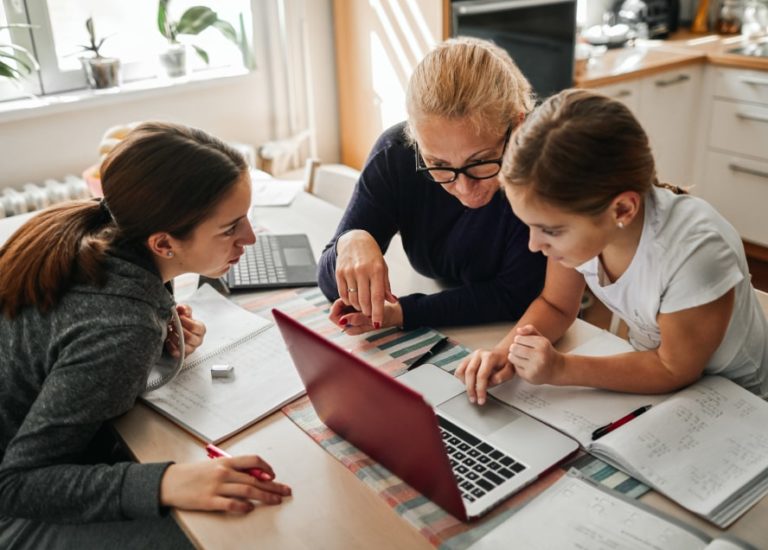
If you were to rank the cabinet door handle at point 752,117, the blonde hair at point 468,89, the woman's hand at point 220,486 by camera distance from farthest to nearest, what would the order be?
the cabinet door handle at point 752,117 < the blonde hair at point 468,89 < the woman's hand at point 220,486

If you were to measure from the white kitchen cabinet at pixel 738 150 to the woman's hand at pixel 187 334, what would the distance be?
2.59 metres

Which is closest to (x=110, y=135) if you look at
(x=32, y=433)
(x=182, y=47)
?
(x=182, y=47)

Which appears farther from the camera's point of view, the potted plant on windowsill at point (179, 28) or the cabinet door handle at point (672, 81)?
the cabinet door handle at point (672, 81)

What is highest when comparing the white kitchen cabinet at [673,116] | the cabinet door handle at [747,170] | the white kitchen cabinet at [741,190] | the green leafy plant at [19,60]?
the green leafy plant at [19,60]

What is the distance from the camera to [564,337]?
136 cm

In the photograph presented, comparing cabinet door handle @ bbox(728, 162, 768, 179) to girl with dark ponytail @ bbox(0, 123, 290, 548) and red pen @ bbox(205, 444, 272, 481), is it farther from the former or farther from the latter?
red pen @ bbox(205, 444, 272, 481)

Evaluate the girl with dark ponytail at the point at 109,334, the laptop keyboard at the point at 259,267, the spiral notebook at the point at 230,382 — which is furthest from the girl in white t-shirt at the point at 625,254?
the laptop keyboard at the point at 259,267

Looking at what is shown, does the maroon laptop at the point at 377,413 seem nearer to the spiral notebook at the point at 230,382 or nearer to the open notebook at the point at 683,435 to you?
the spiral notebook at the point at 230,382

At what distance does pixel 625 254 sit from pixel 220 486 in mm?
695

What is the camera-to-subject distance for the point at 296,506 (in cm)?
99

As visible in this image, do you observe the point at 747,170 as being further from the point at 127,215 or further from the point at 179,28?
the point at 127,215

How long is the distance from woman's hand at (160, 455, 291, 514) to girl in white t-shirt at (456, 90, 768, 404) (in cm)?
35

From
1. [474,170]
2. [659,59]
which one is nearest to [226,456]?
[474,170]

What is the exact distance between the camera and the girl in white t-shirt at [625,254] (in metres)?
1.04
